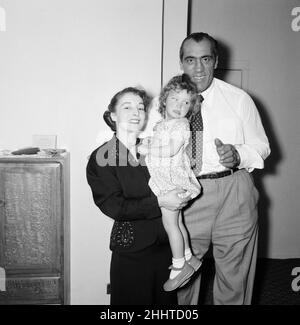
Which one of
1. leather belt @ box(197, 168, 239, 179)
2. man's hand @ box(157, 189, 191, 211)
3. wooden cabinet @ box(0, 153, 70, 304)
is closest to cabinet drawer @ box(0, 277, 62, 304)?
wooden cabinet @ box(0, 153, 70, 304)

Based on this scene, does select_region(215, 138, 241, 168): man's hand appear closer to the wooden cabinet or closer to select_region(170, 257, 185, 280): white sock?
select_region(170, 257, 185, 280): white sock

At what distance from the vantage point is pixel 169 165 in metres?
1.79

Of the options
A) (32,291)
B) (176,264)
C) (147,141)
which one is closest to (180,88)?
(147,141)

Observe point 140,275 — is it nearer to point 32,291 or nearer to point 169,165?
point 169,165

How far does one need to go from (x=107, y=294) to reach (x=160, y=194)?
152 cm

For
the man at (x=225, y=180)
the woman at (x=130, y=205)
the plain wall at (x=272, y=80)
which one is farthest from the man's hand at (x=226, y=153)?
the plain wall at (x=272, y=80)

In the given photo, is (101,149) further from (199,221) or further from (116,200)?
(199,221)

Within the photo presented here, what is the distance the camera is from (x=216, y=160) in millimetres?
2219

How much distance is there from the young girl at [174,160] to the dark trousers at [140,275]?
3.1 inches

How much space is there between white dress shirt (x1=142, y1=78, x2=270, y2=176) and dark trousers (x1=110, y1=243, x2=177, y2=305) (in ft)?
Result: 2.23

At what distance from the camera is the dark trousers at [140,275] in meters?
1.84

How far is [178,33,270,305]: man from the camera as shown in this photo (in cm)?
222

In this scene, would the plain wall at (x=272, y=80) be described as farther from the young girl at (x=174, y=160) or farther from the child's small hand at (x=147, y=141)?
the child's small hand at (x=147, y=141)
